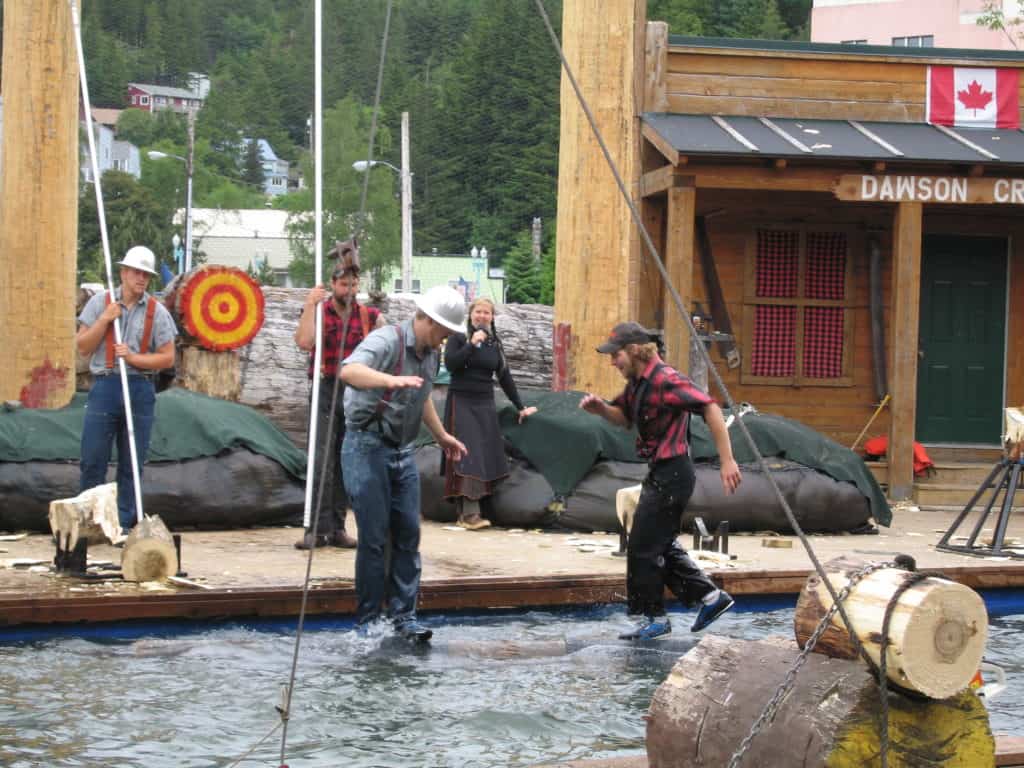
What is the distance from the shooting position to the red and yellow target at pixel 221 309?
44.5ft

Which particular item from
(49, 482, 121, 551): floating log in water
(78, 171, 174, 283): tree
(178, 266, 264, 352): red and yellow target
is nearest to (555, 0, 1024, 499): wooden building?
(178, 266, 264, 352): red and yellow target

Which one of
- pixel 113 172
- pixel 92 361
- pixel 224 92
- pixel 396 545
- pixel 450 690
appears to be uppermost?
pixel 224 92

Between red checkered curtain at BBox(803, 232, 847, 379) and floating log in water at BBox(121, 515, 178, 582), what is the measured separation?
8994 mm

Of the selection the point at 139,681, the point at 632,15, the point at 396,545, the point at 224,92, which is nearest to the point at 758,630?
the point at 396,545

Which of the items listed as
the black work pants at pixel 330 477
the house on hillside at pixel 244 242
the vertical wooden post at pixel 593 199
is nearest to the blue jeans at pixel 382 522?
the black work pants at pixel 330 477

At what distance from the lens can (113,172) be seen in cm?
8312

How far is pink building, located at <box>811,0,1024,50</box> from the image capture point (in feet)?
208

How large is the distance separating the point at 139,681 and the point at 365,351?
1849mm

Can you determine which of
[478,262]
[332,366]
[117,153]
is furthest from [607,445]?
[117,153]

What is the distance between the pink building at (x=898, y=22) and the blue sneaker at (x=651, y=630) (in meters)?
58.6

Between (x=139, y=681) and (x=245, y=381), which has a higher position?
(x=245, y=381)

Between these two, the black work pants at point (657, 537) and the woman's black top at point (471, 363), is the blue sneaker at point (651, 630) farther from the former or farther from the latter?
the woman's black top at point (471, 363)

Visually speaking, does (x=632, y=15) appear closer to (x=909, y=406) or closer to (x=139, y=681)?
(x=909, y=406)

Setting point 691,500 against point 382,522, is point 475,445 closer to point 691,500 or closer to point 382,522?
point 691,500
